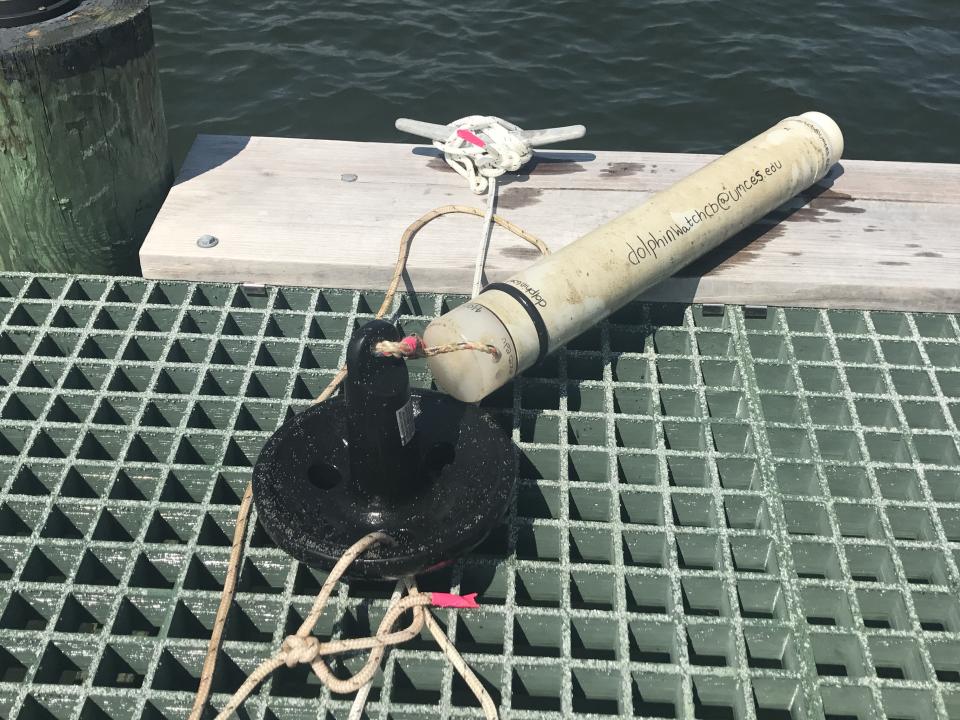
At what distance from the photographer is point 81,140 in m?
4.62

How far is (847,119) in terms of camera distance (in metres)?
9.70

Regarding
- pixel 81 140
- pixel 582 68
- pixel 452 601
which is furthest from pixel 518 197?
pixel 582 68

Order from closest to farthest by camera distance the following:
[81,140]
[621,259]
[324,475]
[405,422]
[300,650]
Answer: [300,650] → [405,422] → [324,475] → [621,259] → [81,140]

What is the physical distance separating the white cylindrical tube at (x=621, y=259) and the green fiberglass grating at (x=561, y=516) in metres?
0.38

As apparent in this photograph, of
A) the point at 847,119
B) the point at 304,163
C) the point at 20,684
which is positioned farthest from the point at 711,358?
the point at 847,119

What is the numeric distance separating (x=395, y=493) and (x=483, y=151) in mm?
2512

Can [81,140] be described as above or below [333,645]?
above

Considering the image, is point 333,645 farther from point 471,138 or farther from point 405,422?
point 471,138

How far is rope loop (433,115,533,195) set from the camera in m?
5.20

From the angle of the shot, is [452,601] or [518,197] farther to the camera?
[518,197]

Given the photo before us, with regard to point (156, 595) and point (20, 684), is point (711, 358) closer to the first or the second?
point (156, 595)

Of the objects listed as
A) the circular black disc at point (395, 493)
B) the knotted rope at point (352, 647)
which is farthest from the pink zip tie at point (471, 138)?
the knotted rope at point (352, 647)

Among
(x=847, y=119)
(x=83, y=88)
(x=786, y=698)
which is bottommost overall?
(x=847, y=119)

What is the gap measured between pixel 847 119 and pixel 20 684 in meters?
9.24
